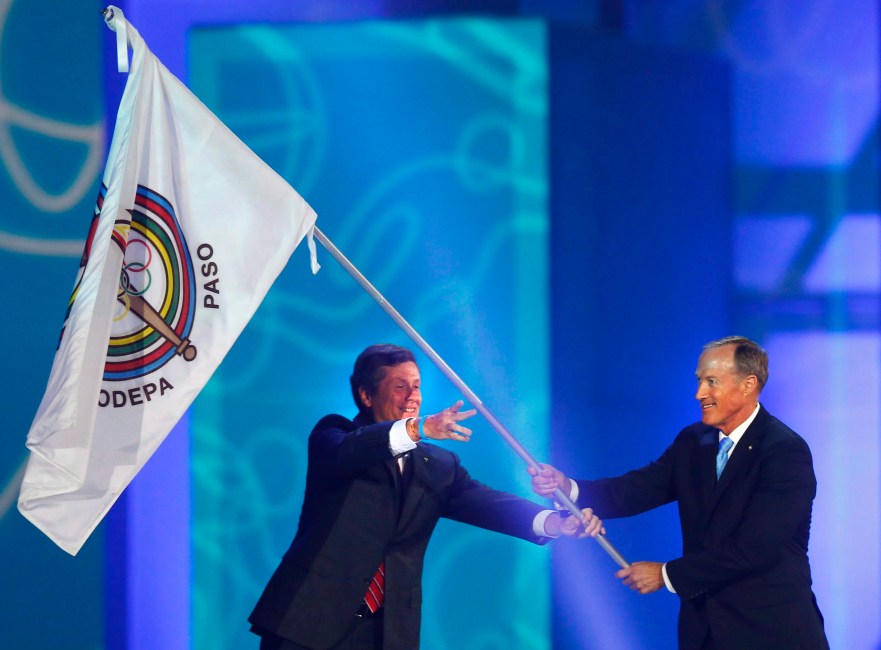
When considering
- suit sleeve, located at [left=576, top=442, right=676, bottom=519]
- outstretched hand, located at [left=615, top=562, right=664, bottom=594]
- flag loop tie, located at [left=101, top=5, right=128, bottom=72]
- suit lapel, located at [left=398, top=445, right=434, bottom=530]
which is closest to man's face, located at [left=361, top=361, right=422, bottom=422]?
suit lapel, located at [left=398, top=445, right=434, bottom=530]

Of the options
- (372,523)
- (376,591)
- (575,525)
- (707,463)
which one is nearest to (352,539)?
(372,523)

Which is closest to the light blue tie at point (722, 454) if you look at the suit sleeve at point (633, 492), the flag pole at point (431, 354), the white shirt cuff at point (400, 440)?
the suit sleeve at point (633, 492)

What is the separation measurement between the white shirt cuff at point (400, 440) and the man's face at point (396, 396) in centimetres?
36

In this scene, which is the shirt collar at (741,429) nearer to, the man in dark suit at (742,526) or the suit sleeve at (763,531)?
the man in dark suit at (742,526)

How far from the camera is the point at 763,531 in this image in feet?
11.8

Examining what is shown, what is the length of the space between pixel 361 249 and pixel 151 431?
5.17 ft

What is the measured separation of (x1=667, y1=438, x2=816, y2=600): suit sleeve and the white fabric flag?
1419 millimetres

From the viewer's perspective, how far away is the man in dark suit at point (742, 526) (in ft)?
11.8

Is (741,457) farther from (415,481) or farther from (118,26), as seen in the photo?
(118,26)

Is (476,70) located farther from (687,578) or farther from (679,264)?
(687,578)

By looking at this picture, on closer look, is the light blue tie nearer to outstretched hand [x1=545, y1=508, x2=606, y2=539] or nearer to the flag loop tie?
outstretched hand [x1=545, y1=508, x2=606, y2=539]

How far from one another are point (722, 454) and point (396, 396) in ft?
3.33

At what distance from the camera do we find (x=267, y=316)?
4918 millimetres

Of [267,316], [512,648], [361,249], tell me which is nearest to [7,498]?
[267,316]
